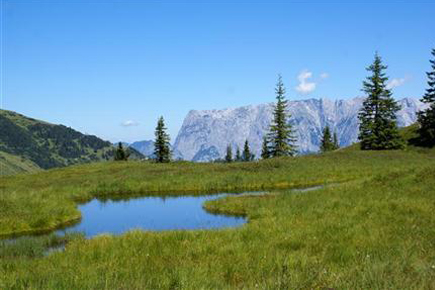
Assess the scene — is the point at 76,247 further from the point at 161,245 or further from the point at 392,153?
the point at 392,153

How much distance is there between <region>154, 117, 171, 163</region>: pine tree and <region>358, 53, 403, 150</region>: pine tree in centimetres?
4052

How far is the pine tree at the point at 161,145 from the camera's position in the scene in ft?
297

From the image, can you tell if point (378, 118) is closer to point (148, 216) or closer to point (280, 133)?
point (280, 133)

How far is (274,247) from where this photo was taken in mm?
13391

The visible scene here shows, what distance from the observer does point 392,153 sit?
198ft

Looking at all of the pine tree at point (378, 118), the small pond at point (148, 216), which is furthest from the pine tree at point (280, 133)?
the small pond at point (148, 216)

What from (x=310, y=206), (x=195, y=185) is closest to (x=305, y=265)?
(x=310, y=206)

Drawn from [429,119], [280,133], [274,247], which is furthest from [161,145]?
[274,247]

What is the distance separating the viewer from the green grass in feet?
28.3

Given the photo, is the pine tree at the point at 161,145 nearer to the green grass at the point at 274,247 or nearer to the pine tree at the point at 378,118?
the pine tree at the point at 378,118

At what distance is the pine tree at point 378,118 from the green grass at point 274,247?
44549 mm

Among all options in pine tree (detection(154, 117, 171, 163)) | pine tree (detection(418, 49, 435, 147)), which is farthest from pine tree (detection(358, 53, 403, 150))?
pine tree (detection(154, 117, 171, 163))

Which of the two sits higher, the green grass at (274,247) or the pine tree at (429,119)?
the pine tree at (429,119)

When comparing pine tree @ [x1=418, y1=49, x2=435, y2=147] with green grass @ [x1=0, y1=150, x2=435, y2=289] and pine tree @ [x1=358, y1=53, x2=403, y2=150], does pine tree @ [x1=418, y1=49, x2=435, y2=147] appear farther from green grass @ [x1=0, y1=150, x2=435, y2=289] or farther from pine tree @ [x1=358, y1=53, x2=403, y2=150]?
green grass @ [x1=0, y1=150, x2=435, y2=289]
